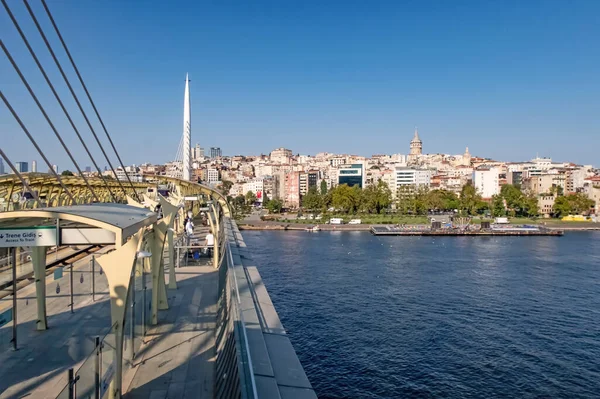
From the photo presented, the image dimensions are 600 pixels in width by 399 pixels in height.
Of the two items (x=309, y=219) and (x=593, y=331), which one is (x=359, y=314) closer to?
(x=593, y=331)

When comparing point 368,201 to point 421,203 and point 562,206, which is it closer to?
point 421,203

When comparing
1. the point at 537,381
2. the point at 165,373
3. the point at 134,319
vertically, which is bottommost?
the point at 537,381

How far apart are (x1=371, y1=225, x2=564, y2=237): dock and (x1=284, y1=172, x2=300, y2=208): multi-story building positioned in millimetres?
33060

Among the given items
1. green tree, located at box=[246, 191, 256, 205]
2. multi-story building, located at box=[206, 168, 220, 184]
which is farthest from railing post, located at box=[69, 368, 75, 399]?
multi-story building, located at box=[206, 168, 220, 184]

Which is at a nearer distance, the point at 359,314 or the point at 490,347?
the point at 490,347

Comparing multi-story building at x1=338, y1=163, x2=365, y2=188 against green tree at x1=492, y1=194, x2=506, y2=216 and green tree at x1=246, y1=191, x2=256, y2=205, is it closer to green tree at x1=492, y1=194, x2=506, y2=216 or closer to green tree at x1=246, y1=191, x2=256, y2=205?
green tree at x1=246, y1=191, x2=256, y2=205

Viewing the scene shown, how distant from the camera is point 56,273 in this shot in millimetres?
6336

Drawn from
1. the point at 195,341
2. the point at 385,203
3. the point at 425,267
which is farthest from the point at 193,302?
the point at 385,203

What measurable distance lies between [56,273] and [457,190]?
8522 centimetres

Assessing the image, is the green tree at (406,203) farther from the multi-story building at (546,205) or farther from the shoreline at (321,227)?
the multi-story building at (546,205)

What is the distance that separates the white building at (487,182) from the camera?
82.9m

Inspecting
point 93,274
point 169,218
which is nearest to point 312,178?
point 169,218

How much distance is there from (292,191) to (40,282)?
7893 centimetres

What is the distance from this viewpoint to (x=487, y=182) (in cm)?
8375
